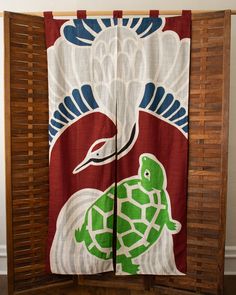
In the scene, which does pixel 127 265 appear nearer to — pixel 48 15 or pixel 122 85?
pixel 122 85

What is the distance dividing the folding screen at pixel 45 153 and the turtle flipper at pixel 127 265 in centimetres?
25

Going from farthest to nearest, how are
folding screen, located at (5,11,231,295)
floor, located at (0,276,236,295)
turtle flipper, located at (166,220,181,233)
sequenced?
1. floor, located at (0,276,236,295)
2. turtle flipper, located at (166,220,181,233)
3. folding screen, located at (5,11,231,295)

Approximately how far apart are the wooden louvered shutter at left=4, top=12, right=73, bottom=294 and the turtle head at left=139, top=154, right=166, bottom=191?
0.64 m

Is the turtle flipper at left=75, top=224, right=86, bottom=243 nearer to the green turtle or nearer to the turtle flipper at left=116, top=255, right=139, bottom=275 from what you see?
the green turtle

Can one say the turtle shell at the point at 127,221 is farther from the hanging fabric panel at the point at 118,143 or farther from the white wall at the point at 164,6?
the white wall at the point at 164,6

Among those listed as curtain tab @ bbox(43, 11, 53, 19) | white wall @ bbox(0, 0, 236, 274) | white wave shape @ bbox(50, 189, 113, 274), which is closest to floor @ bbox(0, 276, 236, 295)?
white wave shape @ bbox(50, 189, 113, 274)

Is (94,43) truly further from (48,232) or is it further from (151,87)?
(48,232)

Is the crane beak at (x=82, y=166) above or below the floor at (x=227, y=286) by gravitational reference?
above

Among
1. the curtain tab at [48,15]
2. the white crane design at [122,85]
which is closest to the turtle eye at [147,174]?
the white crane design at [122,85]

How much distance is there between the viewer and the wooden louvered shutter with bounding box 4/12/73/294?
5.54ft

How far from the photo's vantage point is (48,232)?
1.81 metres

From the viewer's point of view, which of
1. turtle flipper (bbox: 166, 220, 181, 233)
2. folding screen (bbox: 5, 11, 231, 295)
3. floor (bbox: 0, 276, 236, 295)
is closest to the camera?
folding screen (bbox: 5, 11, 231, 295)

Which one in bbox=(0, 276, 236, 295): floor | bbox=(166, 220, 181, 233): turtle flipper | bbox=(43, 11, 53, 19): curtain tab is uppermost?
bbox=(43, 11, 53, 19): curtain tab

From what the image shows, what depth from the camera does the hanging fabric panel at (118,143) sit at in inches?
67.4
